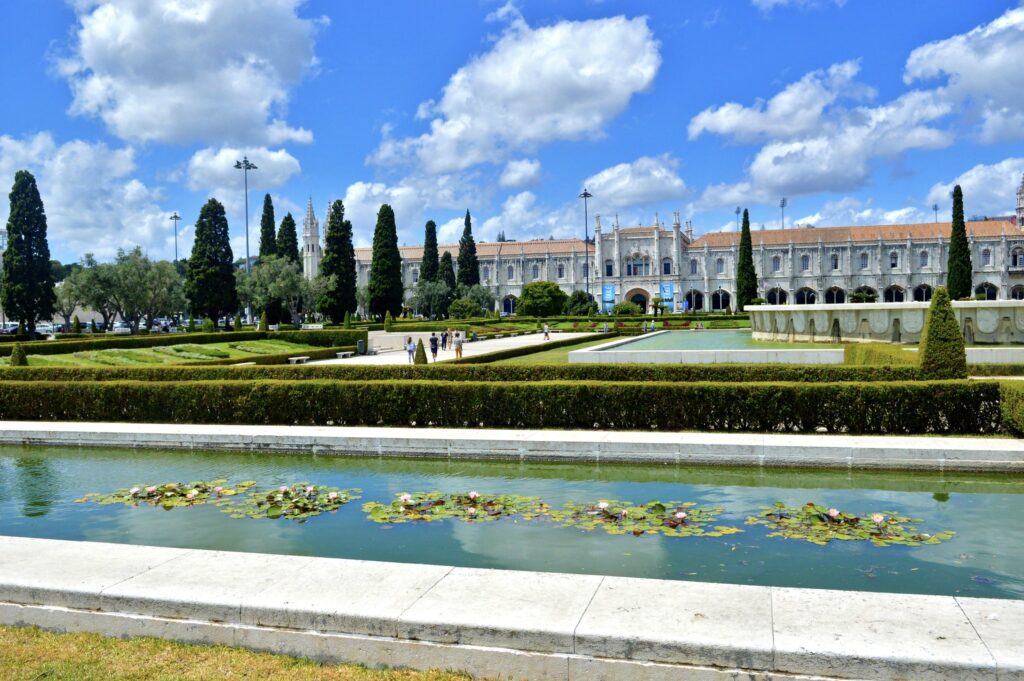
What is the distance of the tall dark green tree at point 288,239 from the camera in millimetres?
69062

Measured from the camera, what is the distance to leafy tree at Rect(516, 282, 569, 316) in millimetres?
69812

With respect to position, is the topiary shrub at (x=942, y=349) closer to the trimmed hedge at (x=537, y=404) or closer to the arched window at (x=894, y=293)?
the trimmed hedge at (x=537, y=404)

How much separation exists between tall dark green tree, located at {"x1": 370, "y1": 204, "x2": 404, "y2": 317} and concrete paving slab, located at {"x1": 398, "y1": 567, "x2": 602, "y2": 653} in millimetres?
56403

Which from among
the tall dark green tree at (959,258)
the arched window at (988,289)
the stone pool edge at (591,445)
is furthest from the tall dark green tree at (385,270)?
the arched window at (988,289)

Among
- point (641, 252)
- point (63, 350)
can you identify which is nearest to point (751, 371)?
point (63, 350)

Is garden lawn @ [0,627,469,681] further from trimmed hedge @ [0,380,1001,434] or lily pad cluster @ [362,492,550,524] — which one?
trimmed hedge @ [0,380,1001,434]

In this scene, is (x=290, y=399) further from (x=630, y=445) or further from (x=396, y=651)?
(x=396, y=651)

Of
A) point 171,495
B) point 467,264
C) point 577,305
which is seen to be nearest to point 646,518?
point 171,495

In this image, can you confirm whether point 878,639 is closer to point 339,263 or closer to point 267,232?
point 339,263

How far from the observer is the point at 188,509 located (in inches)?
315

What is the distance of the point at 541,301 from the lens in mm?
69625

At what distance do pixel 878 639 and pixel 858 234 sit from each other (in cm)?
9433

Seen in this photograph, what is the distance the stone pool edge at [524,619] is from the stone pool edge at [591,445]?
501cm

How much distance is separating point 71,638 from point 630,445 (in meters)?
6.71
